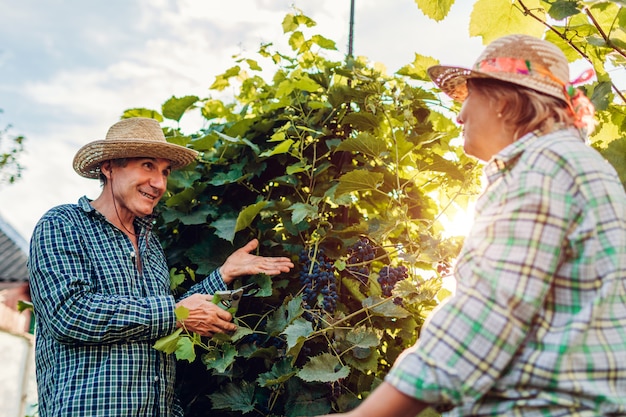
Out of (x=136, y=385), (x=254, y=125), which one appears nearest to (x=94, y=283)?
(x=136, y=385)

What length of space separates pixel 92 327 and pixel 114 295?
0.53ft

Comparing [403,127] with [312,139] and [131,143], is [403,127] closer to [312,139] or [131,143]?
[312,139]

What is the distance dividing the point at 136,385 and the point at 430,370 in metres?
1.31

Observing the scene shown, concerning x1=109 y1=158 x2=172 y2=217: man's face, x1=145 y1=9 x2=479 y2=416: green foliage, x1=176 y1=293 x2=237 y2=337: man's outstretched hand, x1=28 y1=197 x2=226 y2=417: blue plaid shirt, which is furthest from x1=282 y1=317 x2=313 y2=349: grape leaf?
x1=109 y1=158 x2=172 y2=217: man's face

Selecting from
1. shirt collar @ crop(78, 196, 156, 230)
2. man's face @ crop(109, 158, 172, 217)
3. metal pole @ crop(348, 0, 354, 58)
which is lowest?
shirt collar @ crop(78, 196, 156, 230)

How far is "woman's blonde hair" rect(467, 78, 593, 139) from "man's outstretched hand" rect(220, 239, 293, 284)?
1.10 meters

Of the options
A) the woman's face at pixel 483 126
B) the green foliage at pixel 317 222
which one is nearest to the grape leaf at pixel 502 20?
the green foliage at pixel 317 222

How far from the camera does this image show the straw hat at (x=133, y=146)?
2.36 m

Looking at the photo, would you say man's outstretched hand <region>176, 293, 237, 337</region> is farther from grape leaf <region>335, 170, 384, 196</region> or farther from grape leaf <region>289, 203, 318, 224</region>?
grape leaf <region>335, 170, 384, 196</region>

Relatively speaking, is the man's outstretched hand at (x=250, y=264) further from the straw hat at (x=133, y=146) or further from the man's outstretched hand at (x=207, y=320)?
the straw hat at (x=133, y=146)

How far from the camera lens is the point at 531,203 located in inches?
39.4

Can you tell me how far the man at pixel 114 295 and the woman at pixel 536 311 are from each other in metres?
1.15

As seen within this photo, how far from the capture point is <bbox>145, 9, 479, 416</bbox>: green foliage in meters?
1.96

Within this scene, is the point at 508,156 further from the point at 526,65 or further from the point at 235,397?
the point at 235,397
